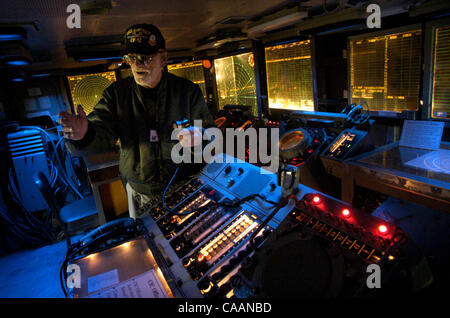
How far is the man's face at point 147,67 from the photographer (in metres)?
1.53

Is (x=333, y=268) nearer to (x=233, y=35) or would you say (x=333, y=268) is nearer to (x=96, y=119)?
(x=96, y=119)

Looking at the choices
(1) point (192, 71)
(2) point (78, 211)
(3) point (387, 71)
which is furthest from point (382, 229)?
(1) point (192, 71)

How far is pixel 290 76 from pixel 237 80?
1.10 m

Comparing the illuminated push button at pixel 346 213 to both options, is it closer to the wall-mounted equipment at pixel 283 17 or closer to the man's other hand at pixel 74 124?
the man's other hand at pixel 74 124

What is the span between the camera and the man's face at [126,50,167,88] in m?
1.53

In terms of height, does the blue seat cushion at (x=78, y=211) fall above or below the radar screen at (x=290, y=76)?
below

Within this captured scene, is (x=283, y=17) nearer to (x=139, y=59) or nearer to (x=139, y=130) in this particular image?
(x=139, y=59)

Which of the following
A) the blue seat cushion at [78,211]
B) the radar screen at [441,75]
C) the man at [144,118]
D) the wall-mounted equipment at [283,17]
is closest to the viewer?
the man at [144,118]

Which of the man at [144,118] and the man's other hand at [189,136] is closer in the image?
the man's other hand at [189,136]

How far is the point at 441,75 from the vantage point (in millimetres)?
2070

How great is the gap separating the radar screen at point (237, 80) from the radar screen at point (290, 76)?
0.31 metres

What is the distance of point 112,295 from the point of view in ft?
3.06

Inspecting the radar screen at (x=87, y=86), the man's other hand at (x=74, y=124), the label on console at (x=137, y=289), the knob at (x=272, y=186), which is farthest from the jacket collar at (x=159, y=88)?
the radar screen at (x=87, y=86)
